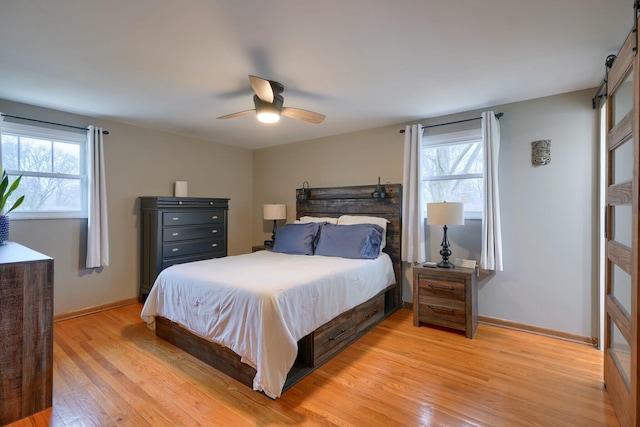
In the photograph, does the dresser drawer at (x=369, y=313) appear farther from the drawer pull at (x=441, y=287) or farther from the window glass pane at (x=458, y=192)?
the window glass pane at (x=458, y=192)

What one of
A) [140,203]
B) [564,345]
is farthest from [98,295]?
[564,345]

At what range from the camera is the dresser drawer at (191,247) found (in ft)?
12.5

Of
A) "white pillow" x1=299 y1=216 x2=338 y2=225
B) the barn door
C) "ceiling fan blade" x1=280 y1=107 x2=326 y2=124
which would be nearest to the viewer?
the barn door

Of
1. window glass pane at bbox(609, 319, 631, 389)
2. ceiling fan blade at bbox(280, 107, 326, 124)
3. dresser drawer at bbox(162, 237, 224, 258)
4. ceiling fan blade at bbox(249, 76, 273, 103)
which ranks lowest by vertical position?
window glass pane at bbox(609, 319, 631, 389)

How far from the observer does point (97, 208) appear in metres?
3.43

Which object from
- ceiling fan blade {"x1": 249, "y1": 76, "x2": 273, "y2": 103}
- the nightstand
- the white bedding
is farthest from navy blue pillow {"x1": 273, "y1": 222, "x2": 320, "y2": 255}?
ceiling fan blade {"x1": 249, "y1": 76, "x2": 273, "y2": 103}

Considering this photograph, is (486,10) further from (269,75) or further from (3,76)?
(3,76)

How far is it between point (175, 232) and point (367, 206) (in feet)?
8.38

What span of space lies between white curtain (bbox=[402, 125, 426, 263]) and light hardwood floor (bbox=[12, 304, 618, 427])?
3.28ft

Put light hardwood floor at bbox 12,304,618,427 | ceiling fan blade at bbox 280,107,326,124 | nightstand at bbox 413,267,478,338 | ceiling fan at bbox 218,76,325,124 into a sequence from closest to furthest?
1. light hardwood floor at bbox 12,304,618,427
2. ceiling fan at bbox 218,76,325,124
3. ceiling fan blade at bbox 280,107,326,124
4. nightstand at bbox 413,267,478,338

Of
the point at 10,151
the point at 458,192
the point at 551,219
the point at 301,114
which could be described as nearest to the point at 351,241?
the point at 458,192

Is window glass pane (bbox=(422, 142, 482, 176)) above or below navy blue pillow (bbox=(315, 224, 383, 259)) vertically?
above

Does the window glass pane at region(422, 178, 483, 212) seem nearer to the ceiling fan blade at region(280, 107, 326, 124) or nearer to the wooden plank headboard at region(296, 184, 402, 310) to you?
the wooden plank headboard at region(296, 184, 402, 310)

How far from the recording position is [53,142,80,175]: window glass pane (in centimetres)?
335
